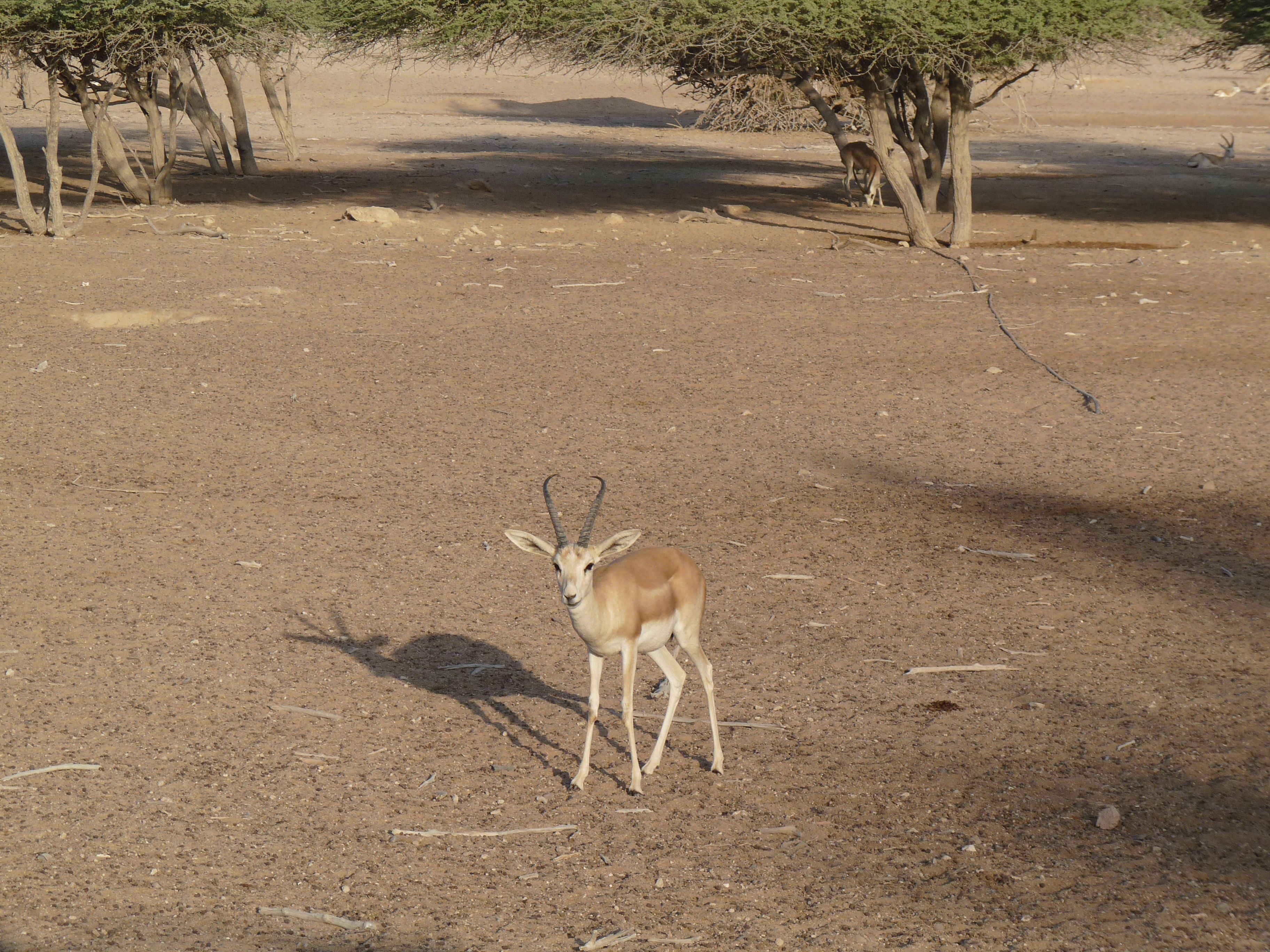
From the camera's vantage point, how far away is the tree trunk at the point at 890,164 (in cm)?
2088

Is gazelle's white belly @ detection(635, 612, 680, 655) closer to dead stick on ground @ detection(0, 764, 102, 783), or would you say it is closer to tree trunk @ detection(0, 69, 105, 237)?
dead stick on ground @ detection(0, 764, 102, 783)

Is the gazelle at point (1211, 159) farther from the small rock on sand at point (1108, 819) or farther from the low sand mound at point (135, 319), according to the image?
the small rock on sand at point (1108, 819)

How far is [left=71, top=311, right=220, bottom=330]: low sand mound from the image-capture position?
15.4 meters

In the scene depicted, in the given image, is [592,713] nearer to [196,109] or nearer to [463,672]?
[463,672]

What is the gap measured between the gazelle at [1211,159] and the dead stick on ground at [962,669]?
103 ft

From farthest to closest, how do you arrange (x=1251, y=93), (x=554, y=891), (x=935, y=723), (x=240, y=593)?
1. (x=1251, y=93)
2. (x=240, y=593)
3. (x=935, y=723)
4. (x=554, y=891)

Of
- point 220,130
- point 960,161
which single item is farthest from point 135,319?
point 220,130

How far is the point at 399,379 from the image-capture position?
1311cm

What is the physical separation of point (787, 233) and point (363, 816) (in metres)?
19.0

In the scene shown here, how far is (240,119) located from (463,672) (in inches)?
1048

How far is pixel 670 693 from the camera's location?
6.09 metres

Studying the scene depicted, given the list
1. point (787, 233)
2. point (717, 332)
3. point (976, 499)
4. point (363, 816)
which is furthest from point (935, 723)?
point (787, 233)

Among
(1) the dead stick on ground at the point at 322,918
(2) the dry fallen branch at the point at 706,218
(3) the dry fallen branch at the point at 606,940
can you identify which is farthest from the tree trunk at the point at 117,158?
(3) the dry fallen branch at the point at 606,940

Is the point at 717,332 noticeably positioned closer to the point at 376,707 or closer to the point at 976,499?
the point at 976,499
